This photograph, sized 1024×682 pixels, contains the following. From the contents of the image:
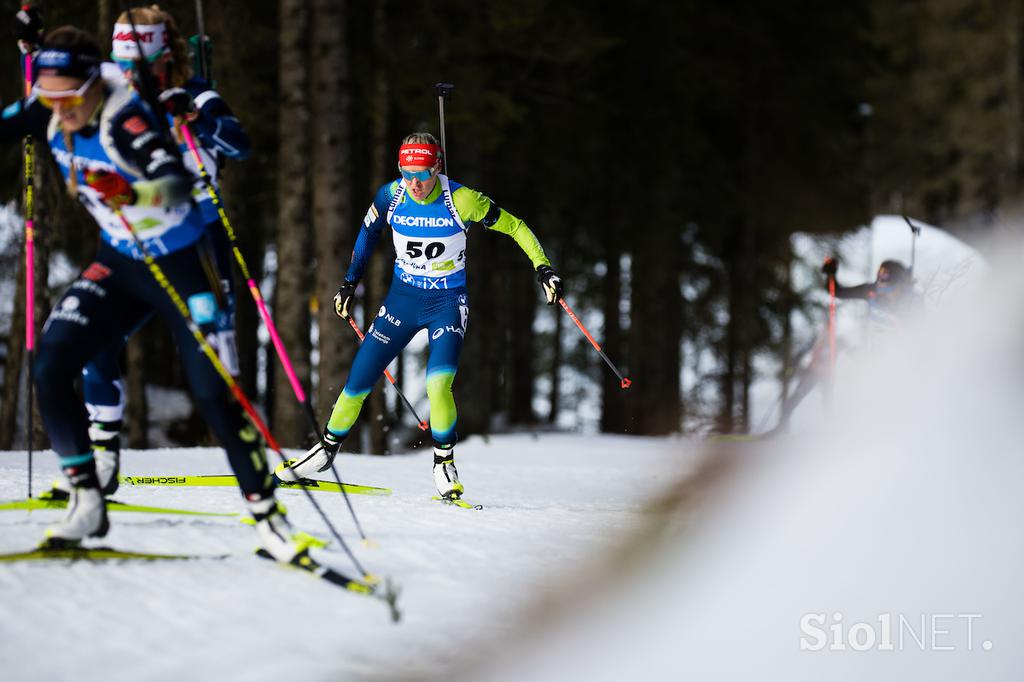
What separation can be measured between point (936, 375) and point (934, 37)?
24.7m

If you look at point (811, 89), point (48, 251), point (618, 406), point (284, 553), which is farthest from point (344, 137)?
point (811, 89)

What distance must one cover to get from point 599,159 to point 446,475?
41.5 feet

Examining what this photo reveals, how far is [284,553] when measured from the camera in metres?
4.64

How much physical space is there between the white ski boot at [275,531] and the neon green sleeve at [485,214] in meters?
3.04

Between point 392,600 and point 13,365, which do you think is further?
point 13,365

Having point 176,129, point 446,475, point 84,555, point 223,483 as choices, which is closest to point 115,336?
point 84,555

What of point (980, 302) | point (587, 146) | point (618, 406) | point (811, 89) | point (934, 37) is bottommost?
point (618, 406)

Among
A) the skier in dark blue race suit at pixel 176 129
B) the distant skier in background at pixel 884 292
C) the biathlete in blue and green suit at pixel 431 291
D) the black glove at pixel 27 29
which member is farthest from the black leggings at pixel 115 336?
the distant skier in background at pixel 884 292

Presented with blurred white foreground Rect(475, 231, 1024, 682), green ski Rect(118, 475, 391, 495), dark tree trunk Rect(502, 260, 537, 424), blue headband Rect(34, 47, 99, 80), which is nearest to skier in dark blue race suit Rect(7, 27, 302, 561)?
blue headband Rect(34, 47, 99, 80)

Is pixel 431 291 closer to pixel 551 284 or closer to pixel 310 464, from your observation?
pixel 551 284

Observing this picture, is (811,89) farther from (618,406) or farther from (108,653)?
(108,653)

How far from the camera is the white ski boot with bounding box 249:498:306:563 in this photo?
4.63 m

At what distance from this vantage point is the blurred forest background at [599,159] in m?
11.4

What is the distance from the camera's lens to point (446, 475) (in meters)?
7.21
